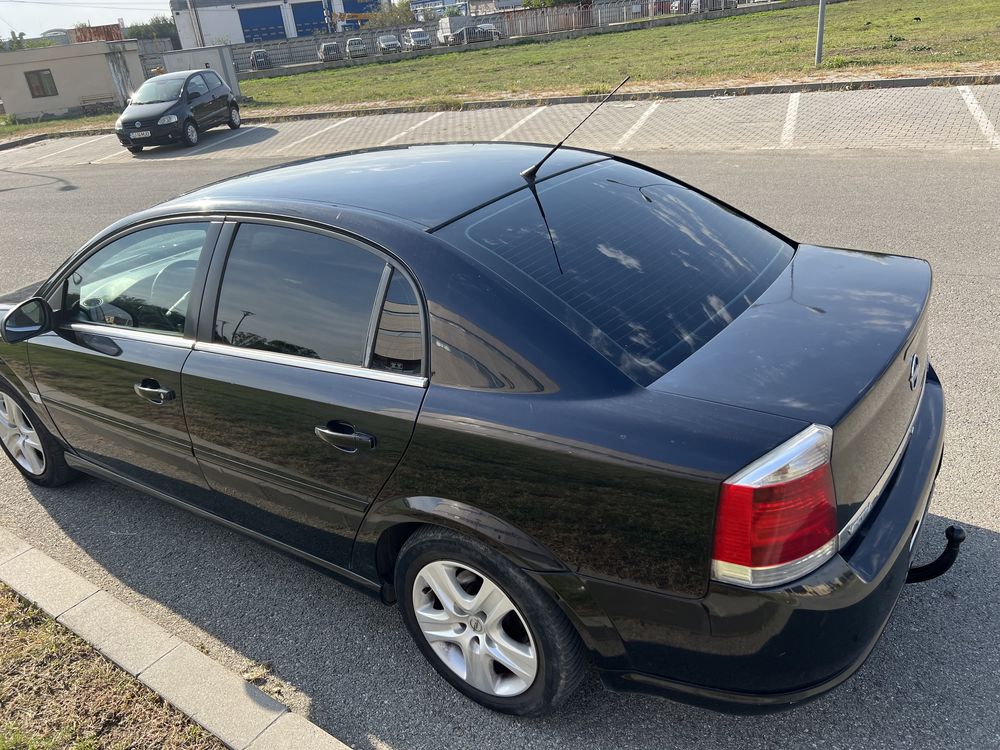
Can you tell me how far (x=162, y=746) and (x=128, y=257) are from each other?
6.64 feet

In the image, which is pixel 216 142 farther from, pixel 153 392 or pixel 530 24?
pixel 530 24

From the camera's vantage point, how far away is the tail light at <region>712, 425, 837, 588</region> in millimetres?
1896

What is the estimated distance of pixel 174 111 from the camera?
57.4 feet

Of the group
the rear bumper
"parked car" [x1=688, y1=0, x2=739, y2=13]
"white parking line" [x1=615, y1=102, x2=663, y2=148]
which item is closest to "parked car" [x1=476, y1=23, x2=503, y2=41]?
"parked car" [x1=688, y1=0, x2=739, y2=13]

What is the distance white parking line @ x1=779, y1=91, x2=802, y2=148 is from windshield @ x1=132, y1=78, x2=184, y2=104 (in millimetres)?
13246

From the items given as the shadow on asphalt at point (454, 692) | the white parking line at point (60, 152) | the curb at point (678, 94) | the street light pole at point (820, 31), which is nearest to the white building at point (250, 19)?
the white parking line at point (60, 152)

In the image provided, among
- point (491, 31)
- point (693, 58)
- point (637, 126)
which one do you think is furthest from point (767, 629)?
point (491, 31)

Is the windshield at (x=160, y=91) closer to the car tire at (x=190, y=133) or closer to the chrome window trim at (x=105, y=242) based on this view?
→ the car tire at (x=190, y=133)

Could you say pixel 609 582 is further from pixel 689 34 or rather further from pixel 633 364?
pixel 689 34

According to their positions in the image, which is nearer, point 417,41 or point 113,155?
point 113,155

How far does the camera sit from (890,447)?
2.28 m

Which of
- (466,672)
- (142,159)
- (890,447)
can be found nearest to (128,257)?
(466,672)

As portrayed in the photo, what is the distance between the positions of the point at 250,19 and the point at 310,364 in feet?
308

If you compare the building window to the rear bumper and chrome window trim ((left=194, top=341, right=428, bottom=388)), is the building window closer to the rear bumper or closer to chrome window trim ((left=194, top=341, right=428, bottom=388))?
chrome window trim ((left=194, top=341, right=428, bottom=388))
